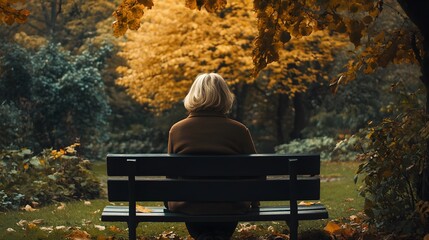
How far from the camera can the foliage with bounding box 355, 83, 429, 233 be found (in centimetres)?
741

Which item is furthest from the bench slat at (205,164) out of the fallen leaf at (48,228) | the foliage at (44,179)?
the foliage at (44,179)

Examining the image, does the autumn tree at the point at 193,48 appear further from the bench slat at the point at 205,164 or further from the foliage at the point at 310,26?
the bench slat at the point at 205,164

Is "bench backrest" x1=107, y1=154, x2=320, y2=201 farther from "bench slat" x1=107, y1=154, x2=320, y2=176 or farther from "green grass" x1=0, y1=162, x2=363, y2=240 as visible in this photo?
"green grass" x1=0, y1=162, x2=363, y2=240

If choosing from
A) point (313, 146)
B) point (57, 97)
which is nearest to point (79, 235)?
point (57, 97)

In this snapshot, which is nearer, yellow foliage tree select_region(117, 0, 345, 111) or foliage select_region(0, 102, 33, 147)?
foliage select_region(0, 102, 33, 147)

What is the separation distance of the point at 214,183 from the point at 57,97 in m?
17.5

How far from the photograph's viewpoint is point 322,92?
108 feet

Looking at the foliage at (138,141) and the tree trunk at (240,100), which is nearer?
the tree trunk at (240,100)

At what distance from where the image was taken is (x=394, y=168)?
745 centimetres

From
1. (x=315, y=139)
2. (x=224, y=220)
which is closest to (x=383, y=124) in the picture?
(x=224, y=220)

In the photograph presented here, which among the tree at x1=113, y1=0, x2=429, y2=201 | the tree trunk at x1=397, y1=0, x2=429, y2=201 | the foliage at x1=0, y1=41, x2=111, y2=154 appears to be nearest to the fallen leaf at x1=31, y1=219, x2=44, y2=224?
the tree at x1=113, y1=0, x2=429, y2=201

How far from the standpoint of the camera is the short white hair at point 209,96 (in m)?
6.63

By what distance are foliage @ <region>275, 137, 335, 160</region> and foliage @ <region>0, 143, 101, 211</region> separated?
14406mm

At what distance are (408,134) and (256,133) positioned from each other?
29.8 meters
